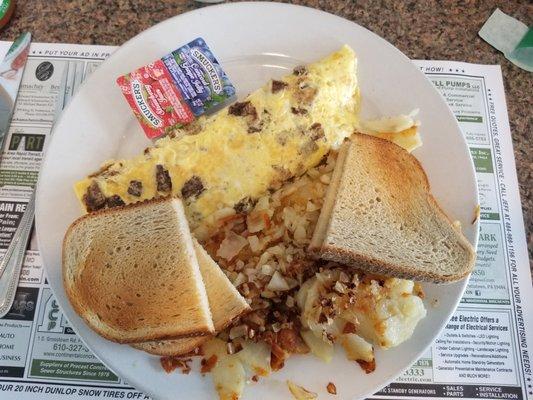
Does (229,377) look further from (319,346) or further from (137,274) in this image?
(137,274)

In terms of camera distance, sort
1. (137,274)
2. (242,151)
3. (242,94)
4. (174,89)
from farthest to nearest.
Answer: (242,94) < (174,89) < (242,151) < (137,274)

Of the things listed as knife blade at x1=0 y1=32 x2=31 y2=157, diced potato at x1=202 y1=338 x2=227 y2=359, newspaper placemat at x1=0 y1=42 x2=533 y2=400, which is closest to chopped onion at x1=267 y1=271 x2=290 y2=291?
diced potato at x1=202 y1=338 x2=227 y2=359

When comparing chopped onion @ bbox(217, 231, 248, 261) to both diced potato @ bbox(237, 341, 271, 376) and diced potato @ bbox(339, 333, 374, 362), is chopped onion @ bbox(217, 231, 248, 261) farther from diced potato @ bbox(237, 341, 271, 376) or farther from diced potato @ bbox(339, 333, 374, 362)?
diced potato @ bbox(339, 333, 374, 362)

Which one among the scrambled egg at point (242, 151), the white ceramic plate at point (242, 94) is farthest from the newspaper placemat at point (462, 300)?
the scrambled egg at point (242, 151)

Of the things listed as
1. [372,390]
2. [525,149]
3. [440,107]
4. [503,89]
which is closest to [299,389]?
[372,390]

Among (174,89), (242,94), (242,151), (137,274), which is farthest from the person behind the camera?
(242,94)

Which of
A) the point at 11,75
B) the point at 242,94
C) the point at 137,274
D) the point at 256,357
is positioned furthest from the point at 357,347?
the point at 11,75
